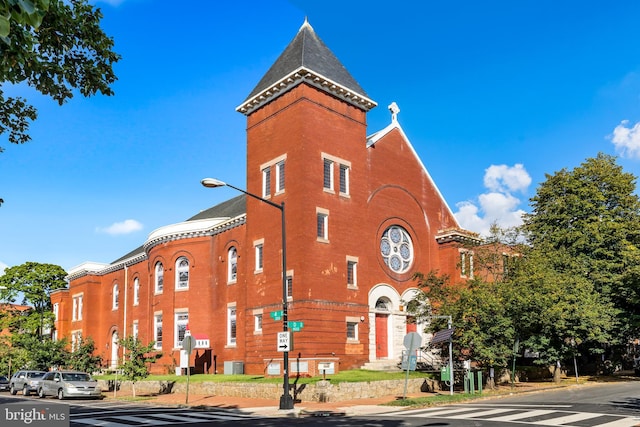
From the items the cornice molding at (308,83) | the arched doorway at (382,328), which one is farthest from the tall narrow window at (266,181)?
the arched doorway at (382,328)

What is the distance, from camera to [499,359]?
2706cm

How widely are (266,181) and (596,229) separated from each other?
810 inches

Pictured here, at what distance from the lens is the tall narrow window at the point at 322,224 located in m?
30.9

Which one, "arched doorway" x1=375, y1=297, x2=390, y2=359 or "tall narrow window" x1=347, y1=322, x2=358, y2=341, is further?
A: "arched doorway" x1=375, y1=297, x2=390, y2=359

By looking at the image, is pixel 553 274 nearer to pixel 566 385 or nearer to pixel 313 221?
pixel 566 385

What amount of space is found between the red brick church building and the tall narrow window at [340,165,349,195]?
63 mm

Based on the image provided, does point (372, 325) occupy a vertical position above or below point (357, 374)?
above

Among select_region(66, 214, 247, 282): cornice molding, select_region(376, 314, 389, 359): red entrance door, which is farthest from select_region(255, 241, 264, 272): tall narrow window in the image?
select_region(376, 314, 389, 359): red entrance door

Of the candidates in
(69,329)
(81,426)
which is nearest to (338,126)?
(81,426)

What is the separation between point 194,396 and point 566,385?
61.0 ft

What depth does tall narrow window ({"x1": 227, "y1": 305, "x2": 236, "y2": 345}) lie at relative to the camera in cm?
3719

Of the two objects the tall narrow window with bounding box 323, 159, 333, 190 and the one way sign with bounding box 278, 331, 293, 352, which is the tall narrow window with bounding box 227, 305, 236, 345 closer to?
the tall narrow window with bounding box 323, 159, 333, 190

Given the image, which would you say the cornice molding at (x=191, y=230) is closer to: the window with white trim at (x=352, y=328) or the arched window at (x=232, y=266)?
the arched window at (x=232, y=266)

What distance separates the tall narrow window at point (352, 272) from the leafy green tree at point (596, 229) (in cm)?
1042
